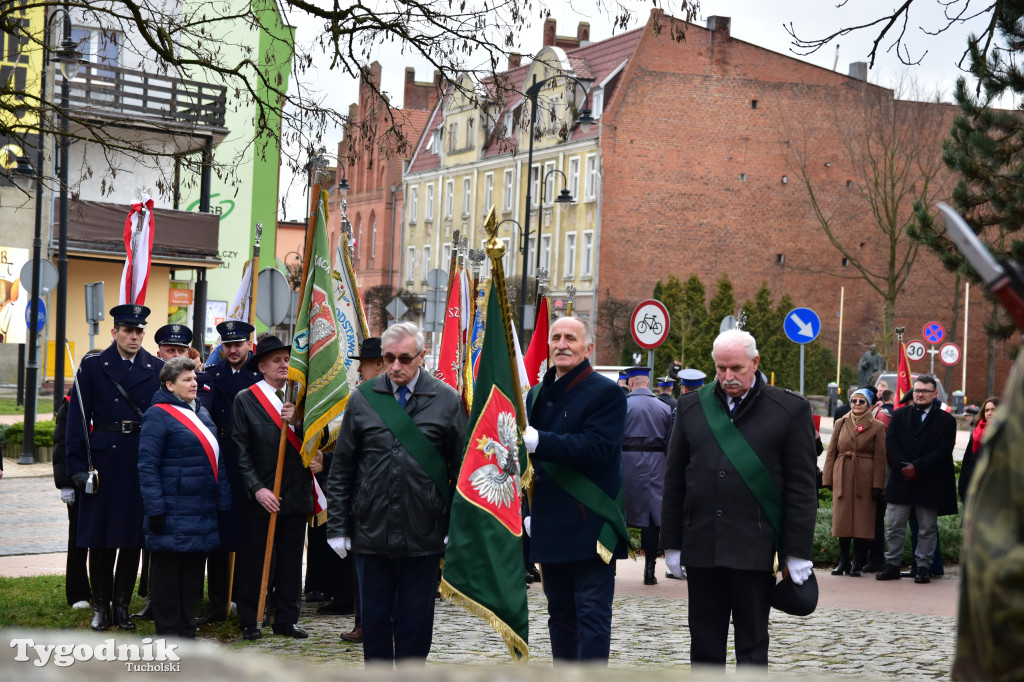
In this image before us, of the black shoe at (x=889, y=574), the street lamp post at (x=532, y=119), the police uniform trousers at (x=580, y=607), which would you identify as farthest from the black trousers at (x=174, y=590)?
the black shoe at (x=889, y=574)

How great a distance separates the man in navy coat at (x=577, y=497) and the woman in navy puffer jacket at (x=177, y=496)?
247 cm

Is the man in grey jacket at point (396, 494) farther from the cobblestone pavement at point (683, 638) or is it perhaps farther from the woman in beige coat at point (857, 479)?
the woman in beige coat at point (857, 479)

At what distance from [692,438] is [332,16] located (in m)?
4.29

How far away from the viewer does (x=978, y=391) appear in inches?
2330

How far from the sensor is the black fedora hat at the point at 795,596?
21.2 ft

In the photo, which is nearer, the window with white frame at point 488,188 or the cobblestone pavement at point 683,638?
the cobblestone pavement at point 683,638

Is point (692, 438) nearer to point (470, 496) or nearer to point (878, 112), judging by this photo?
point (470, 496)

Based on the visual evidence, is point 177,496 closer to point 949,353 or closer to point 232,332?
point 232,332

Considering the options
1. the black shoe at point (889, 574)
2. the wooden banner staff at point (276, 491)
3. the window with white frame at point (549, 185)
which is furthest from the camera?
the window with white frame at point (549, 185)

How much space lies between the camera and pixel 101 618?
9.41m

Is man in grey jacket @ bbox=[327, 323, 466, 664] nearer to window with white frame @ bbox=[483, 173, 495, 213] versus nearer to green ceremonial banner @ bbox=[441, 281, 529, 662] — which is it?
green ceremonial banner @ bbox=[441, 281, 529, 662]

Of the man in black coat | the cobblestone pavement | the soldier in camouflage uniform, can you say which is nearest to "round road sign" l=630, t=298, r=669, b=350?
the man in black coat

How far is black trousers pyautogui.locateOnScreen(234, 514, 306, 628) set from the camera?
9.28 metres

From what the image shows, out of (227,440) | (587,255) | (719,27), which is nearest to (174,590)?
(227,440)
